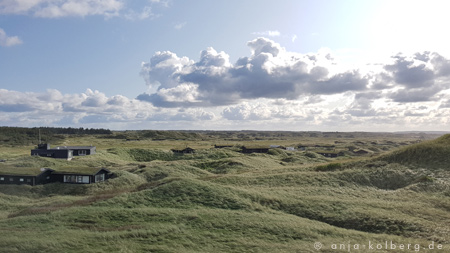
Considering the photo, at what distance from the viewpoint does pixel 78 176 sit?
5394cm

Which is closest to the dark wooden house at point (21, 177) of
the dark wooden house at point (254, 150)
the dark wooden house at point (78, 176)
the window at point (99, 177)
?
the dark wooden house at point (78, 176)

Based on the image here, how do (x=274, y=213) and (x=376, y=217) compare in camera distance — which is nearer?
(x=376, y=217)

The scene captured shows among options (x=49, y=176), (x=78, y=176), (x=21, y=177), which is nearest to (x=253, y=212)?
(x=78, y=176)

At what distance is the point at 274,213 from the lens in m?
33.2

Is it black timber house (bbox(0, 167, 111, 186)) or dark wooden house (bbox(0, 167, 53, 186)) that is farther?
black timber house (bbox(0, 167, 111, 186))

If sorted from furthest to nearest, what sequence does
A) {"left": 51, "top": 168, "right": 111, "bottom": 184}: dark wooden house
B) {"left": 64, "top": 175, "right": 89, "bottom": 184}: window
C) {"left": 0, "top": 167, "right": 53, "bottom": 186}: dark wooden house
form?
{"left": 64, "top": 175, "right": 89, "bottom": 184}: window, {"left": 51, "top": 168, "right": 111, "bottom": 184}: dark wooden house, {"left": 0, "top": 167, "right": 53, "bottom": 186}: dark wooden house

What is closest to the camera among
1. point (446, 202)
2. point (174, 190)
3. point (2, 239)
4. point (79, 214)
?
point (2, 239)

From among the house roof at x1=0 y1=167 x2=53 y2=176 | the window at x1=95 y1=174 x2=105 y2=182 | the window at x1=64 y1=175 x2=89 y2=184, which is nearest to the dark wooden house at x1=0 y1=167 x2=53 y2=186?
the house roof at x1=0 y1=167 x2=53 y2=176

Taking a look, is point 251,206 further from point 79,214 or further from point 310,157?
point 310,157

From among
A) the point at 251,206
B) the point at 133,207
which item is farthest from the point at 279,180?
the point at 133,207

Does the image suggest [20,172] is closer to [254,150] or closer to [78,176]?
[78,176]

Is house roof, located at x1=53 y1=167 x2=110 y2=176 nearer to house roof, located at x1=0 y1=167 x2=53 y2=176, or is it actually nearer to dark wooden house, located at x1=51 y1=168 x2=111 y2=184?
dark wooden house, located at x1=51 y1=168 x2=111 y2=184

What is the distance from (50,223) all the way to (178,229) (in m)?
12.7

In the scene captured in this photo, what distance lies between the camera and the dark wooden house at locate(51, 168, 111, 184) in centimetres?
Result: 5344
